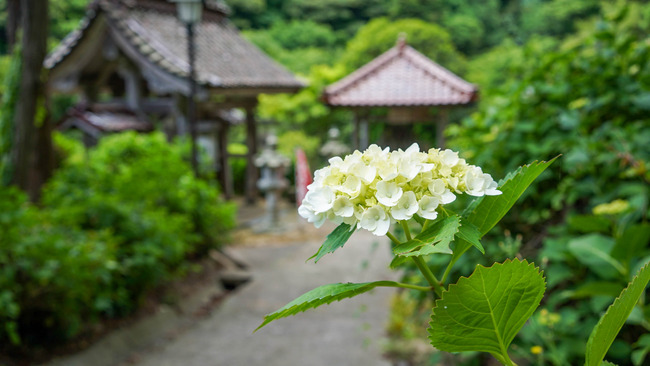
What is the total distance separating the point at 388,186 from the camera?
0.49 metres

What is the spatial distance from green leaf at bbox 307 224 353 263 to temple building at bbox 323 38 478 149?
4621 mm

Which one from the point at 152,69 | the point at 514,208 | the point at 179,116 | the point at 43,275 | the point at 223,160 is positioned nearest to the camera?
the point at 514,208

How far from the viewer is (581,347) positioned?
1.53 m

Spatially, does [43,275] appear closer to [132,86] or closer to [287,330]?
[287,330]

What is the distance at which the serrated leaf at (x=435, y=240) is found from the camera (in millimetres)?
430

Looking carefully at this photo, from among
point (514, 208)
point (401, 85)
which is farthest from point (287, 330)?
point (401, 85)

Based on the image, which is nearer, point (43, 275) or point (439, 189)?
point (439, 189)

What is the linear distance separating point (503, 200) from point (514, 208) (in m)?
1.77

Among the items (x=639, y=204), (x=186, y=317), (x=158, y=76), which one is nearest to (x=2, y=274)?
(x=186, y=317)

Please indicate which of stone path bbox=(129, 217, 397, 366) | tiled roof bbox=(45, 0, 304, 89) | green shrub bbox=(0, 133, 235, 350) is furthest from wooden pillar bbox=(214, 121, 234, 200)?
stone path bbox=(129, 217, 397, 366)

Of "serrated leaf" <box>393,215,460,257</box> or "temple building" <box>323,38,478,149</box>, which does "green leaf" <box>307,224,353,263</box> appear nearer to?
"serrated leaf" <box>393,215,460,257</box>

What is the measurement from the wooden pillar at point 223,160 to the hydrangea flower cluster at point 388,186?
854 cm

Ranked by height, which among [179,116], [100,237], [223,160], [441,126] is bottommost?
[223,160]

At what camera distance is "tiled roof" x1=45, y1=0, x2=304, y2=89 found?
6.49 m
